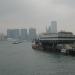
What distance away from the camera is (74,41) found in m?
63.3

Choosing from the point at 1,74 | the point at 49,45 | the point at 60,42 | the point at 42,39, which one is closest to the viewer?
the point at 1,74

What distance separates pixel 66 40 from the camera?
62469mm

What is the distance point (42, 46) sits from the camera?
2773 inches

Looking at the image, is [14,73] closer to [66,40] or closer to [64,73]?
[64,73]

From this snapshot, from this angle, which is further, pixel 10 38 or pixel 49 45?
pixel 10 38

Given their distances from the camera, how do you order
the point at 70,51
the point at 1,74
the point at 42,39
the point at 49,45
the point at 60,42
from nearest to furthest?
the point at 1,74 → the point at 70,51 → the point at 60,42 → the point at 49,45 → the point at 42,39

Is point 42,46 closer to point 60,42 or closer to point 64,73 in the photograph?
point 60,42

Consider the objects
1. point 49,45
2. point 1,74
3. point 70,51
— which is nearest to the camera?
point 1,74

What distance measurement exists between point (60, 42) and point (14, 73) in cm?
3974

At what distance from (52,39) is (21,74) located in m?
43.5

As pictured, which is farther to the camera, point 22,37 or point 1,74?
point 22,37

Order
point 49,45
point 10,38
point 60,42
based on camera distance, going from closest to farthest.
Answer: point 60,42 → point 49,45 → point 10,38

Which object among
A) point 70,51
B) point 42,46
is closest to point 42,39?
point 42,46

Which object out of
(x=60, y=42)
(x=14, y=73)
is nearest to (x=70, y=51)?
(x=60, y=42)
